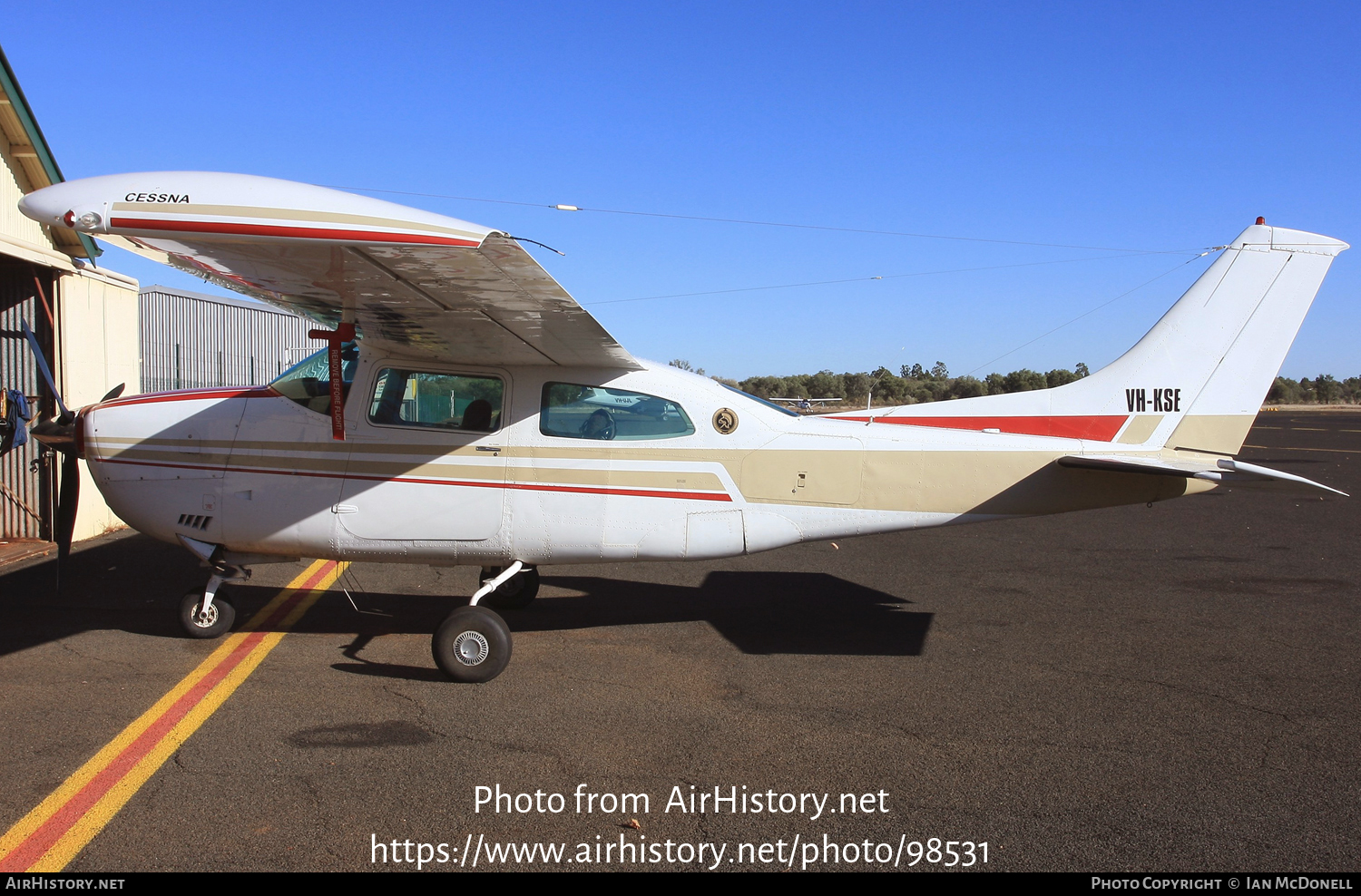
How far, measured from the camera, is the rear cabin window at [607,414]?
224 inches

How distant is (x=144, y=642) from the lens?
19.2 ft

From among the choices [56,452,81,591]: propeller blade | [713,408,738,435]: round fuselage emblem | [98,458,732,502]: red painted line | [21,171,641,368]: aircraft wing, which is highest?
[21,171,641,368]: aircraft wing

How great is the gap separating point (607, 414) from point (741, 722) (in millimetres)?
2257

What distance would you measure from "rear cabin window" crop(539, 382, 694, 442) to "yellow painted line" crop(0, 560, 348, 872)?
98.5 inches

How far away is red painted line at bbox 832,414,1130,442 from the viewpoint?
248 inches

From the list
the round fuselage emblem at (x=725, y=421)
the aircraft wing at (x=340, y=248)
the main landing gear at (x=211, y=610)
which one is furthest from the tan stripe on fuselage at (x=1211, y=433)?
the main landing gear at (x=211, y=610)

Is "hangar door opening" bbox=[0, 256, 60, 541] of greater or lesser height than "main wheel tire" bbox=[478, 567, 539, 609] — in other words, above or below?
above

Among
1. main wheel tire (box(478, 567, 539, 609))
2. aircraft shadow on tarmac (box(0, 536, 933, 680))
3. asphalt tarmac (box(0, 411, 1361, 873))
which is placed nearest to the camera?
asphalt tarmac (box(0, 411, 1361, 873))

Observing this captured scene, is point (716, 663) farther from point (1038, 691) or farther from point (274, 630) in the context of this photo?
point (274, 630)

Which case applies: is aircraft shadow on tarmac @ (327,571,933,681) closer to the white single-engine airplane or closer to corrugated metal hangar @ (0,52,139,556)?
the white single-engine airplane

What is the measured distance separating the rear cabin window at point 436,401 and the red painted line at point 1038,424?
2.48 m

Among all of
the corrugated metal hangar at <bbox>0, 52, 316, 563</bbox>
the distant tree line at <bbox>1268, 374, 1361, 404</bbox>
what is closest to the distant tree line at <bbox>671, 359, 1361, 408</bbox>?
the distant tree line at <bbox>1268, 374, 1361, 404</bbox>

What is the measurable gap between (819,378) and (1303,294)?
196 ft

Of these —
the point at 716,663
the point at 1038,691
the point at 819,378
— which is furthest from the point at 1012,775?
the point at 819,378
